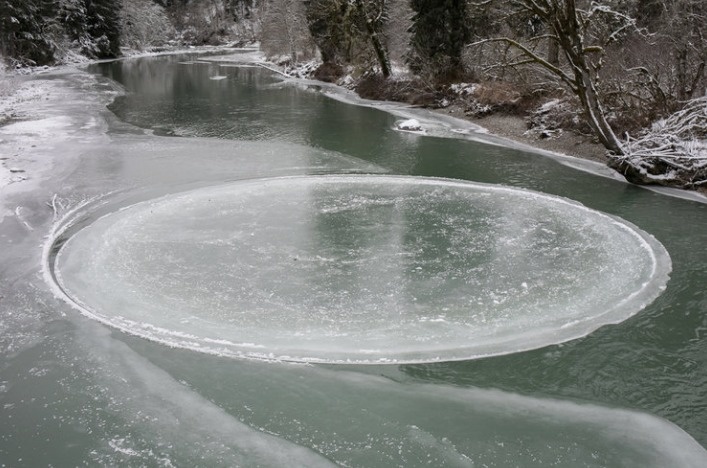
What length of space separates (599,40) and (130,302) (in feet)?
59.5

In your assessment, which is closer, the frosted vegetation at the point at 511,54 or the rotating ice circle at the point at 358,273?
the rotating ice circle at the point at 358,273

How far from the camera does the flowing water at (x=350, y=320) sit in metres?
5.02

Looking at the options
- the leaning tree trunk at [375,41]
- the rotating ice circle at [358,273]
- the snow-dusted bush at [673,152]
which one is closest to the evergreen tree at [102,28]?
the leaning tree trunk at [375,41]

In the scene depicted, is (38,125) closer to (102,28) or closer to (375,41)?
(375,41)

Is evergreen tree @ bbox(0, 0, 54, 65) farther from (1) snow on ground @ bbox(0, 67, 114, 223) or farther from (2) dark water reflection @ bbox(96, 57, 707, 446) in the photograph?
(2) dark water reflection @ bbox(96, 57, 707, 446)

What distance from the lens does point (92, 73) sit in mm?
39531

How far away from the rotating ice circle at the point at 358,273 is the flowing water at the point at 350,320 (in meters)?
0.04

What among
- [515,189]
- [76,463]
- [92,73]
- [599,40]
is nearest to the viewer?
[76,463]

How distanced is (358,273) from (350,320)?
133 centimetres

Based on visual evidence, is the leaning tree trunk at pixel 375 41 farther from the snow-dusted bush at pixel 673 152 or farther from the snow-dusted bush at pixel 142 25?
the snow-dusted bush at pixel 142 25

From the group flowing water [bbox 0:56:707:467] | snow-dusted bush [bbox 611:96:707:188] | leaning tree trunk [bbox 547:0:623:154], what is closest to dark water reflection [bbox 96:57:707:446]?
flowing water [bbox 0:56:707:467]

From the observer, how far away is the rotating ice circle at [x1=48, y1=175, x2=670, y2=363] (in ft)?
21.3

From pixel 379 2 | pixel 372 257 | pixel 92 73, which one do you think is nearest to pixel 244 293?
pixel 372 257

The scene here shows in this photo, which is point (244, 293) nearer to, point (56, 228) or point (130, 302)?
point (130, 302)
